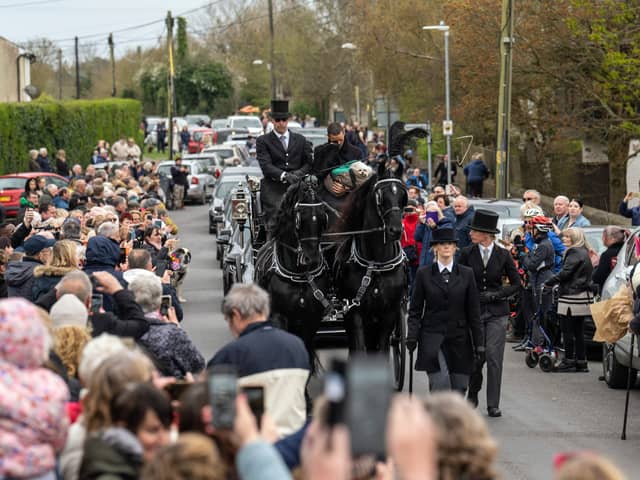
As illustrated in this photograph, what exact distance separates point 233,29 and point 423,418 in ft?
380

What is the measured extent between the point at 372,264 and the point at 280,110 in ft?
11.4

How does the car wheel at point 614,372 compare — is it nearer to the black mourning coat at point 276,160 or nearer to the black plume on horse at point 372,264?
the black plume on horse at point 372,264

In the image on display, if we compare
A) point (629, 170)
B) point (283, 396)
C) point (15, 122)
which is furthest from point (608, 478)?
point (15, 122)

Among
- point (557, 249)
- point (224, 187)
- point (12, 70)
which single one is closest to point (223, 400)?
point (557, 249)

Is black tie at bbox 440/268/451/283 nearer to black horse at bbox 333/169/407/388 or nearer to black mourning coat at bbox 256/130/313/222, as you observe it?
black horse at bbox 333/169/407/388

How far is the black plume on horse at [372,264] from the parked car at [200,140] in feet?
173

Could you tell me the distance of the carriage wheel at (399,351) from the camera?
1429 centimetres

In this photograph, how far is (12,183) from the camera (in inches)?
1467

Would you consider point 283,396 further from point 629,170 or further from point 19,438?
point 629,170

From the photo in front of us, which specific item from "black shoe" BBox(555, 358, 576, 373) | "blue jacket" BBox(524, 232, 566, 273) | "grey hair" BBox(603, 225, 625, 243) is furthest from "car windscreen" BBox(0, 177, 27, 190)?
"black shoe" BBox(555, 358, 576, 373)

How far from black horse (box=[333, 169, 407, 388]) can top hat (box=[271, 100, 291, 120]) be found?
8.65 feet

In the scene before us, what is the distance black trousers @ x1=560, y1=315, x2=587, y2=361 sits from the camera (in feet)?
54.0

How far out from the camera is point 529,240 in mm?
17781

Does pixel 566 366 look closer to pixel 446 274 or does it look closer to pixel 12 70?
pixel 446 274
